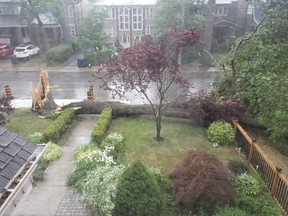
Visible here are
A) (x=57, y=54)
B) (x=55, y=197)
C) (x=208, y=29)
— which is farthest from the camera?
(x=57, y=54)

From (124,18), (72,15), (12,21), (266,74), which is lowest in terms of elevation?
(266,74)

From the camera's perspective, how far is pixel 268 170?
9820 mm

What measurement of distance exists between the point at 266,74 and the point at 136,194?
831 centimetres

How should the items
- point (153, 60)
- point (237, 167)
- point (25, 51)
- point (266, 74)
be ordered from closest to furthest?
point (237, 167) → point (153, 60) → point (266, 74) → point (25, 51)

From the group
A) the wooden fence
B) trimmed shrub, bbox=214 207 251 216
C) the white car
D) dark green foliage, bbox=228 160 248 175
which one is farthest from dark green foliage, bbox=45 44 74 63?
trimmed shrub, bbox=214 207 251 216

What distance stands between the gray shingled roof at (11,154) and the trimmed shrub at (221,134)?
28.0 feet

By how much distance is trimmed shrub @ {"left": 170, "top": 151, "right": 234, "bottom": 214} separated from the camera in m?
8.20

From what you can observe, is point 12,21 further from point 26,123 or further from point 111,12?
point 26,123

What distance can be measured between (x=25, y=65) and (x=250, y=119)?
22162 millimetres

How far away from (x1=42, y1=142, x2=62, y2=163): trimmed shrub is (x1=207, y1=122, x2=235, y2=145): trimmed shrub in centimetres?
630

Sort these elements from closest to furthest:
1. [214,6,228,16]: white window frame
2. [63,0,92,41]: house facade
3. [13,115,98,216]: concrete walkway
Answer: [13,115,98,216]: concrete walkway < [63,0,92,41]: house facade < [214,6,228,16]: white window frame

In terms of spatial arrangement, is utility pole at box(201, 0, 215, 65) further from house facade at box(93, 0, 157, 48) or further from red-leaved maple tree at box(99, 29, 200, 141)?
red-leaved maple tree at box(99, 29, 200, 141)

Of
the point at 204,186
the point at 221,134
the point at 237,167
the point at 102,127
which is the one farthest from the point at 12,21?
the point at 204,186

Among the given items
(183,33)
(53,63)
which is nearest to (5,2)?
(53,63)
